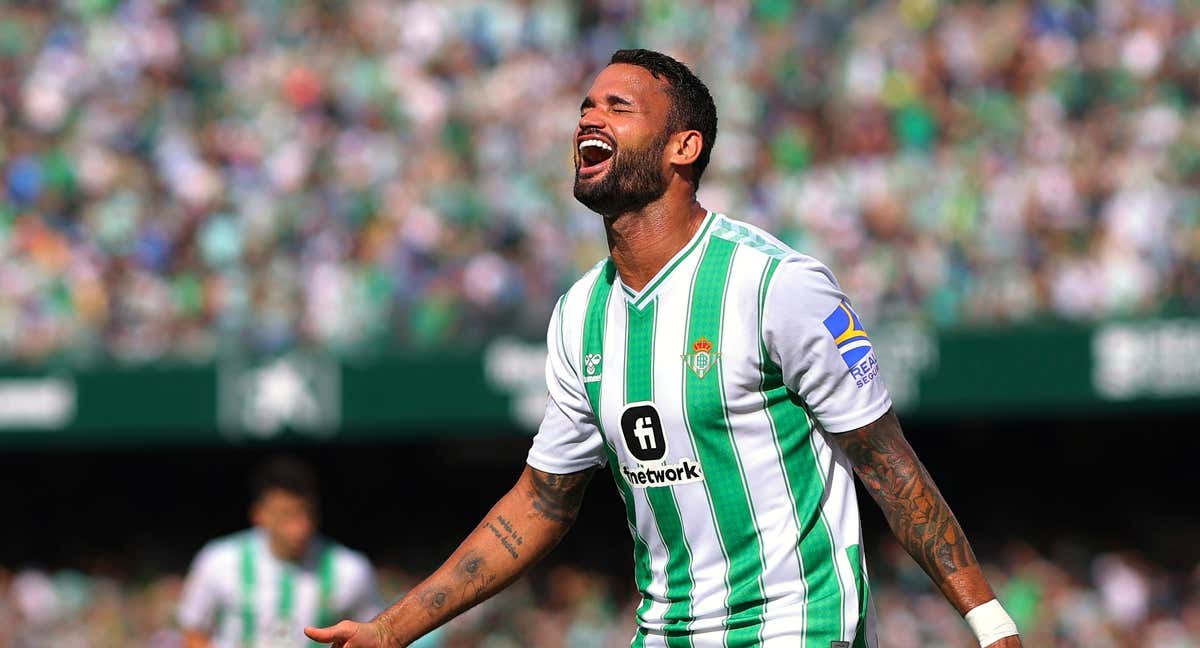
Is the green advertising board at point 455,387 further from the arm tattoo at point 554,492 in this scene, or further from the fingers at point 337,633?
the fingers at point 337,633

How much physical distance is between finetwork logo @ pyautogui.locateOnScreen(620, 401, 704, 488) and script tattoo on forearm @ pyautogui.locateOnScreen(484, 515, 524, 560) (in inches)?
16.3

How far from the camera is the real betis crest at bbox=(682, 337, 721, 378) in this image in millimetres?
3621

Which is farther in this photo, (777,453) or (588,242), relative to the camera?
(588,242)

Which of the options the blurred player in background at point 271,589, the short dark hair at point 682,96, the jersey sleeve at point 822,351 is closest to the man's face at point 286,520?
the blurred player in background at point 271,589

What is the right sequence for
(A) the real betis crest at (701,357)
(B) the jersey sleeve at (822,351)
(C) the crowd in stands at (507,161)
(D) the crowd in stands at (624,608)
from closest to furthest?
(B) the jersey sleeve at (822,351)
(A) the real betis crest at (701,357)
(D) the crowd in stands at (624,608)
(C) the crowd in stands at (507,161)

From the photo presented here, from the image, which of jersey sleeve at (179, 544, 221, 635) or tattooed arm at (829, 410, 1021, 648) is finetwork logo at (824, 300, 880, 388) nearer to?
tattooed arm at (829, 410, 1021, 648)

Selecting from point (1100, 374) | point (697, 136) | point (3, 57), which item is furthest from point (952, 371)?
point (3, 57)

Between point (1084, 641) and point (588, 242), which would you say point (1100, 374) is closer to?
point (1084, 641)

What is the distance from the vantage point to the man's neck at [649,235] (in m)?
3.82

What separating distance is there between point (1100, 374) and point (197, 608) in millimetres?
7425

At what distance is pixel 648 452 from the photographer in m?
3.69

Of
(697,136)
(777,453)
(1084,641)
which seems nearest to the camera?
(777,453)

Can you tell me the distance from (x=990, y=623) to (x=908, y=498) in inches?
11.8

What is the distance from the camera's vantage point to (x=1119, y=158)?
1255 centimetres
